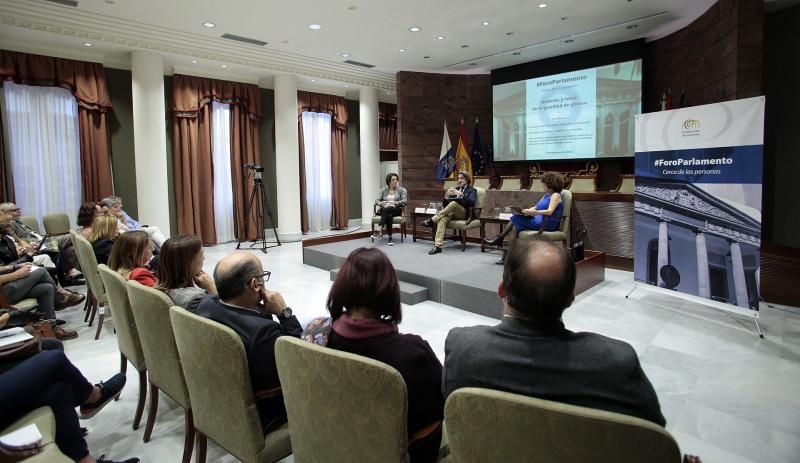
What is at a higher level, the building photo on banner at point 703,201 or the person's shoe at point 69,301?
the building photo on banner at point 703,201

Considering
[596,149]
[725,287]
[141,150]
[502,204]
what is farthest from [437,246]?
[141,150]

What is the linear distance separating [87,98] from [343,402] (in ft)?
23.8

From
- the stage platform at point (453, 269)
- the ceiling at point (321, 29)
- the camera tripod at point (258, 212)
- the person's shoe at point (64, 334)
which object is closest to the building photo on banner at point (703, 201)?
the stage platform at point (453, 269)

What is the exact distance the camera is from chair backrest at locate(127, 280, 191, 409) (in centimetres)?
178

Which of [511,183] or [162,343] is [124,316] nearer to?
[162,343]

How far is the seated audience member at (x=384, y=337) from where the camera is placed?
1.29 metres

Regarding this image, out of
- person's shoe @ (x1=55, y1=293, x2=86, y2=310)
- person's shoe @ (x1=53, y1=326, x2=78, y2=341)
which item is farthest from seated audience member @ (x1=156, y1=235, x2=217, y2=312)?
person's shoe @ (x1=55, y1=293, x2=86, y2=310)

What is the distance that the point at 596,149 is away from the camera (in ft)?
24.3

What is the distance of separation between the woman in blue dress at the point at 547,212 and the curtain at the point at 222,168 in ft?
17.9

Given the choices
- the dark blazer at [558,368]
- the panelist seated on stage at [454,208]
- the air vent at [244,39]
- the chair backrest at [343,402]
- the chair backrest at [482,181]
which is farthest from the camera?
the chair backrest at [482,181]

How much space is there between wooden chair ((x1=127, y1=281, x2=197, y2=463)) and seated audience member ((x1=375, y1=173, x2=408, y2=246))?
14.7 feet

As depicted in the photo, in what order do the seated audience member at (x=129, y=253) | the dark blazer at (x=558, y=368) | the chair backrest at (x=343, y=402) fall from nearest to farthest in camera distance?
the dark blazer at (x=558, y=368), the chair backrest at (x=343, y=402), the seated audience member at (x=129, y=253)

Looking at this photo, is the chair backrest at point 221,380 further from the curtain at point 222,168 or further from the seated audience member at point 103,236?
the curtain at point 222,168

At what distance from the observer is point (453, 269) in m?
4.71
